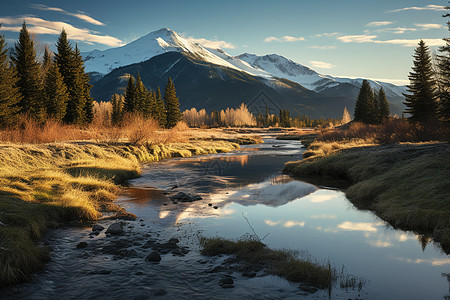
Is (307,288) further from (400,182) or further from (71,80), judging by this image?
(71,80)

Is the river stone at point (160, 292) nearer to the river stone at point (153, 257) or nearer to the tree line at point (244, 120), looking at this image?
the river stone at point (153, 257)

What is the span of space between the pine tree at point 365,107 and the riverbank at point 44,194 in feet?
215

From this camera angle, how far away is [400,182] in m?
15.2

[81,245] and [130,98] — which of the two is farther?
[130,98]

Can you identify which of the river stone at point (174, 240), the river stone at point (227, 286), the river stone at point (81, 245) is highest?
the river stone at point (81, 245)

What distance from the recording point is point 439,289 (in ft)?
22.7

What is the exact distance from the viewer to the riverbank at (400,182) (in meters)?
10.8

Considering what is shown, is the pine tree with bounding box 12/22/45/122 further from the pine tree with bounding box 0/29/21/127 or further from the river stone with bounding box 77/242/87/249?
the river stone with bounding box 77/242/87/249

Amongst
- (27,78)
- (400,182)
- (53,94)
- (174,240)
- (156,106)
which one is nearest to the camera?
(174,240)

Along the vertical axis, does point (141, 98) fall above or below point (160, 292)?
above

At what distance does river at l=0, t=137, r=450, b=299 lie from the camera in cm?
677

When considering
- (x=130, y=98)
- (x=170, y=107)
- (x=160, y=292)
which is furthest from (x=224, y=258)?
(x=170, y=107)

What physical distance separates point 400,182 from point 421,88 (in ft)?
123

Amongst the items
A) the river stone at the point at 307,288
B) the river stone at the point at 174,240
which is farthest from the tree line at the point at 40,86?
the river stone at the point at 307,288
